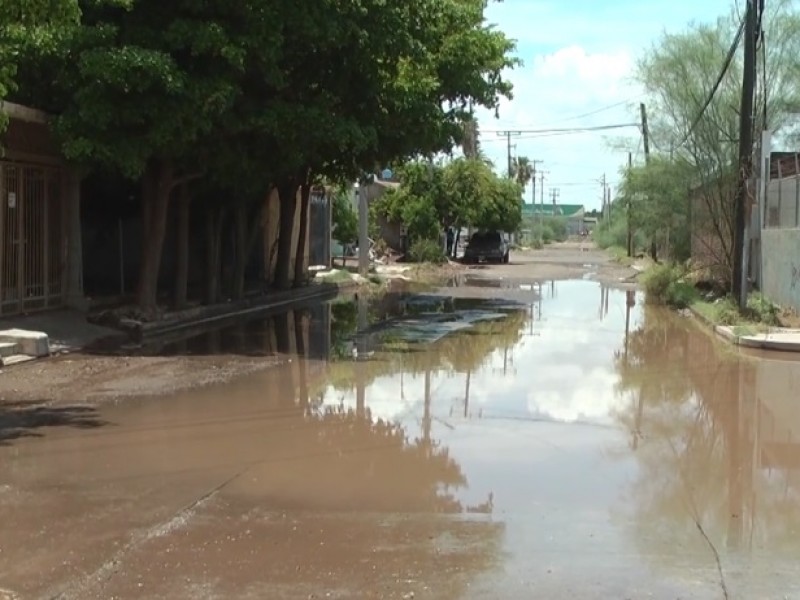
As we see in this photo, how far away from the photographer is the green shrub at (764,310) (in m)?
19.4

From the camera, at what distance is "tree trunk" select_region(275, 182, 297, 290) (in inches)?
1006

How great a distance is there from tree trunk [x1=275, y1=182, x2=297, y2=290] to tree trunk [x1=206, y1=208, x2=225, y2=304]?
2994 millimetres

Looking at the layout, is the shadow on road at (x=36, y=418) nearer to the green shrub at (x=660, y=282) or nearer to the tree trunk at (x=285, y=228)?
the tree trunk at (x=285, y=228)

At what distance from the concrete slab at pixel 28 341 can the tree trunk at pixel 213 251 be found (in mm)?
7381

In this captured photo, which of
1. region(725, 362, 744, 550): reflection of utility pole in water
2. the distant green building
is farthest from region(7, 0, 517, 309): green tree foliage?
the distant green building

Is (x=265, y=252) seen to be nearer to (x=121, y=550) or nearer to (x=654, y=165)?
(x=654, y=165)

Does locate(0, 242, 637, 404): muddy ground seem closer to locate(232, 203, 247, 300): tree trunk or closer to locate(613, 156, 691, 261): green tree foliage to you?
locate(232, 203, 247, 300): tree trunk

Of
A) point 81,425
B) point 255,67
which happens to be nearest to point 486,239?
point 255,67

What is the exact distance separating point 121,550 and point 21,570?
2.01ft

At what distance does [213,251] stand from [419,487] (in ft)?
48.0

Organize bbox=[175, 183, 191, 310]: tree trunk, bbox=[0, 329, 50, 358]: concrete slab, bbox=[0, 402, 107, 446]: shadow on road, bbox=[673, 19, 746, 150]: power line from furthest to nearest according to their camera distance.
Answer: bbox=[673, 19, 746, 150]: power line < bbox=[175, 183, 191, 310]: tree trunk < bbox=[0, 329, 50, 358]: concrete slab < bbox=[0, 402, 107, 446]: shadow on road

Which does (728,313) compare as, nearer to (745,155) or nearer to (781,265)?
(781,265)

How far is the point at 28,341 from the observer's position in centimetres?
1417

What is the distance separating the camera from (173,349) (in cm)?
1600
